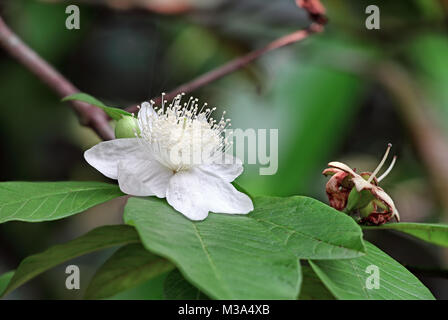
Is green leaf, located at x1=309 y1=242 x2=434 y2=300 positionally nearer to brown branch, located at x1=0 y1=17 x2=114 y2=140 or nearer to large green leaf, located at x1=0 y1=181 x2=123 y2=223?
large green leaf, located at x1=0 y1=181 x2=123 y2=223

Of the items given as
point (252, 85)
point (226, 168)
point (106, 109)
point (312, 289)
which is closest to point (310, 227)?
point (312, 289)

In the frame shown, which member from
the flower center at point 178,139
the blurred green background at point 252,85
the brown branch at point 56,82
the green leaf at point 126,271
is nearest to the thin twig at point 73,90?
the brown branch at point 56,82

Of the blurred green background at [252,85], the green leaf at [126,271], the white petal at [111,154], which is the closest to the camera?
the green leaf at [126,271]

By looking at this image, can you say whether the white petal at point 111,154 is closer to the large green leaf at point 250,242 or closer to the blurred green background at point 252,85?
the large green leaf at point 250,242

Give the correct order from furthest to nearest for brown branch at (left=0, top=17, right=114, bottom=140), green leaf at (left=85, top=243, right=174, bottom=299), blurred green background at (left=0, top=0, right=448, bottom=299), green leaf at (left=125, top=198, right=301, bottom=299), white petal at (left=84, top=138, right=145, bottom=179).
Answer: blurred green background at (left=0, top=0, right=448, bottom=299), brown branch at (left=0, top=17, right=114, bottom=140), white petal at (left=84, top=138, right=145, bottom=179), green leaf at (left=85, top=243, right=174, bottom=299), green leaf at (left=125, top=198, right=301, bottom=299)

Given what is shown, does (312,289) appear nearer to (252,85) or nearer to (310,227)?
(310,227)

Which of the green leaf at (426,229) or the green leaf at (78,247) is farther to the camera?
the green leaf at (426,229)

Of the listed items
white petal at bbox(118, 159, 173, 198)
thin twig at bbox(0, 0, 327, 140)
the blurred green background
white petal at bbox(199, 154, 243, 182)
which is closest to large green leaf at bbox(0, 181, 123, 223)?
white petal at bbox(118, 159, 173, 198)
